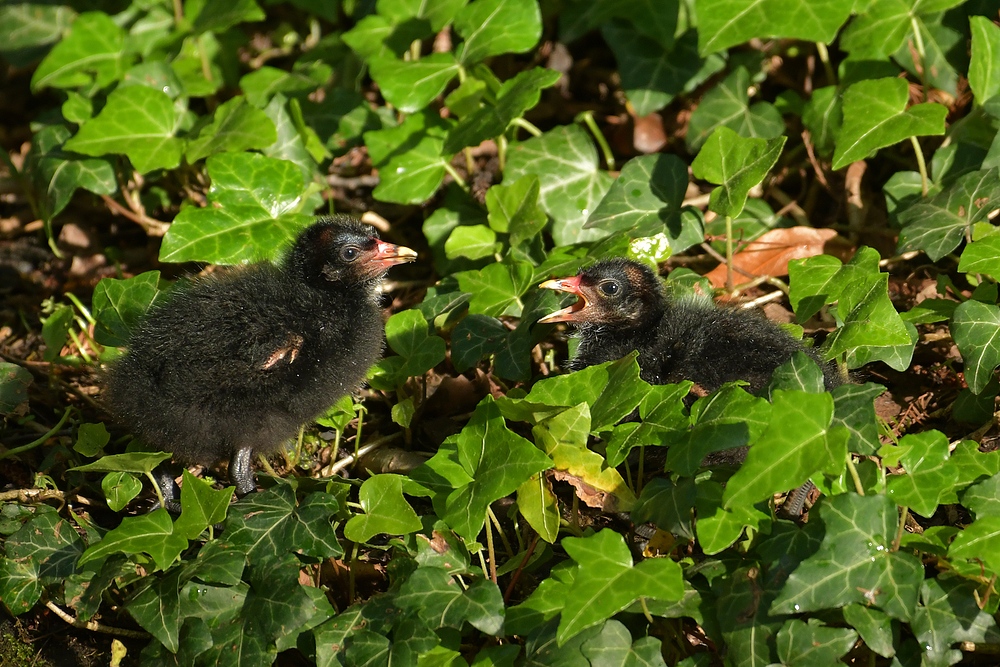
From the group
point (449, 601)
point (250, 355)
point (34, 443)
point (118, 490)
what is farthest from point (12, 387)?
point (449, 601)

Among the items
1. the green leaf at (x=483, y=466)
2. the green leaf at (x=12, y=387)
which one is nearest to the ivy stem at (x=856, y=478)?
the green leaf at (x=483, y=466)

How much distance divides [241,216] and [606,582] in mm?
2772

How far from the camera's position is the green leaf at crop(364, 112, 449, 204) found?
513 cm

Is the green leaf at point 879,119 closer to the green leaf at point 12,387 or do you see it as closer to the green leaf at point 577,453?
the green leaf at point 577,453

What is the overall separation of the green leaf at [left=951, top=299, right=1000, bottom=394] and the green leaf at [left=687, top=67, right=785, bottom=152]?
72.5 inches

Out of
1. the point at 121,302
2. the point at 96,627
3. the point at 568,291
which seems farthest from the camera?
the point at 121,302

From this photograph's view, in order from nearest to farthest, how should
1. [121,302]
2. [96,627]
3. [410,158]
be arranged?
[96,627] < [121,302] < [410,158]

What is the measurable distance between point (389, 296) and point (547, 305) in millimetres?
1380

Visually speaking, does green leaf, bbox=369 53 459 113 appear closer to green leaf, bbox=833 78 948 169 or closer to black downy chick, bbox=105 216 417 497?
black downy chick, bbox=105 216 417 497

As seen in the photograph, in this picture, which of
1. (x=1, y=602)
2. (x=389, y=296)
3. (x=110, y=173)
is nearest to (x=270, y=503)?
(x=1, y=602)

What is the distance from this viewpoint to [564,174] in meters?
5.21

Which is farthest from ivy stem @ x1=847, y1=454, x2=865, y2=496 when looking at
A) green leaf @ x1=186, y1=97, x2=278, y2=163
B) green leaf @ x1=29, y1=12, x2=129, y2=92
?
green leaf @ x1=29, y1=12, x2=129, y2=92

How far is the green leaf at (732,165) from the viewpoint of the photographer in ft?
14.1

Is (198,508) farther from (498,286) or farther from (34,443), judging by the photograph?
(498,286)
